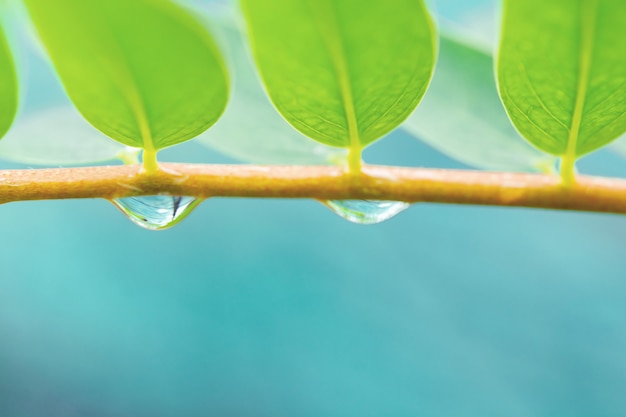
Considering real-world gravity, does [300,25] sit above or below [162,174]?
above

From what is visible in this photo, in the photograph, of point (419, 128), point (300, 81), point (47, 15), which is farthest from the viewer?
point (419, 128)

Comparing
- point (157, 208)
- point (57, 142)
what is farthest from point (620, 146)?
point (57, 142)

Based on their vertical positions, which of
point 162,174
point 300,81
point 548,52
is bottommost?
point 162,174

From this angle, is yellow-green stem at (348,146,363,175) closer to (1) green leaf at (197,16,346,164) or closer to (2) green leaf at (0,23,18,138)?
(1) green leaf at (197,16,346,164)

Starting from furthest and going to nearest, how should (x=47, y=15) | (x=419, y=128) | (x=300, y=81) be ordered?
(x=419, y=128), (x=300, y=81), (x=47, y=15)

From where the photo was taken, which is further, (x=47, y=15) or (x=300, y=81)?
(x=300, y=81)

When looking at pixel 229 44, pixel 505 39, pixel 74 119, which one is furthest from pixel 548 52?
pixel 74 119

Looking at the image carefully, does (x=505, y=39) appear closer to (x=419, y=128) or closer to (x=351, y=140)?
(x=351, y=140)
